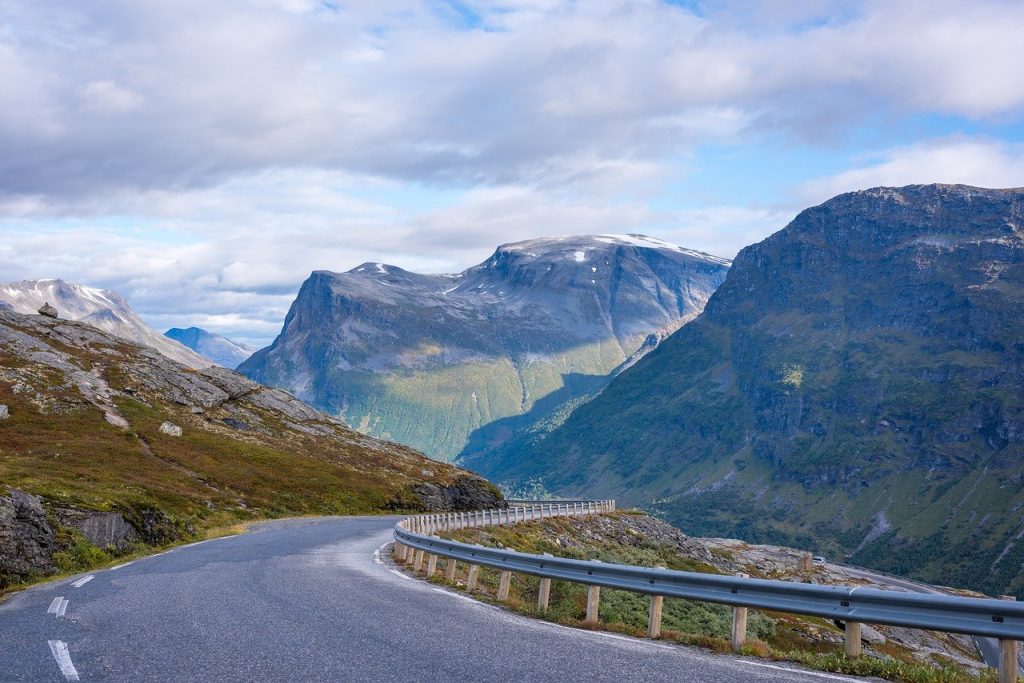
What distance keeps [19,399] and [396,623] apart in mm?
81058

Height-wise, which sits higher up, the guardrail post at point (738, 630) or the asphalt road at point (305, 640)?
the guardrail post at point (738, 630)

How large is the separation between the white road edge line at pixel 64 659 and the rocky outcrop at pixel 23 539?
15.3 meters

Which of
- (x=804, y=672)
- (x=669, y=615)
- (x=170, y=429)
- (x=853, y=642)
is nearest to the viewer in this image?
(x=804, y=672)

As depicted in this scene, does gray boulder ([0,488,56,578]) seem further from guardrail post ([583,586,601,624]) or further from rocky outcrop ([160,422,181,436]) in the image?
rocky outcrop ([160,422,181,436])

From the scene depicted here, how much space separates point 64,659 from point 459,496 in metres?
89.6

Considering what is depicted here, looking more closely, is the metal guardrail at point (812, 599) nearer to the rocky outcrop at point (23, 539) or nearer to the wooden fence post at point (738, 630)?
the wooden fence post at point (738, 630)

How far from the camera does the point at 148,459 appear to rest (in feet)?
244

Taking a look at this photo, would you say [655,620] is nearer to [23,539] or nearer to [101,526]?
[23,539]

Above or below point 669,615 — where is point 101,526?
below

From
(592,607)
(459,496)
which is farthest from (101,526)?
(459,496)

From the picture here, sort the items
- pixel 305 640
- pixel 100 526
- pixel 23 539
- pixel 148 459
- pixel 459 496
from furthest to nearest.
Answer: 1. pixel 459 496
2. pixel 148 459
3. pixel 100 526
4. pixel 23 539
5. pixel 305 640

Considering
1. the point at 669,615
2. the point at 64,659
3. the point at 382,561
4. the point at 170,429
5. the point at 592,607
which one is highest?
the point at 592,607

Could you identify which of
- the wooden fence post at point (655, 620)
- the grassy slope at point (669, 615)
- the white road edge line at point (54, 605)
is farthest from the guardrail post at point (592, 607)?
the white road edge line at point (54, 605)

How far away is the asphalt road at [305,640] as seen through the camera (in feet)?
37.2
